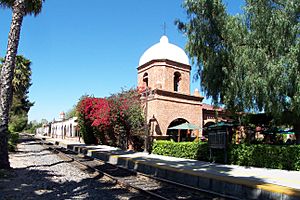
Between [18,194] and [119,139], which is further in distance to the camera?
[119,139]

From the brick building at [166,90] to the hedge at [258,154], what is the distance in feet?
16.8

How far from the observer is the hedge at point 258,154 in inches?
484

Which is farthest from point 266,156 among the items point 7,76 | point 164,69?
point 164,69

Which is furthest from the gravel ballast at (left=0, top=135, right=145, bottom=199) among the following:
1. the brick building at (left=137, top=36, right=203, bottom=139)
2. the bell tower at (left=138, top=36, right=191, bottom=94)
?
the bell tower at (left=138, top=36, right=191, bottom=94)

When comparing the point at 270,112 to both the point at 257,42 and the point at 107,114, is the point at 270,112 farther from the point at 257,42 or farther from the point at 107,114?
the point at 107,114

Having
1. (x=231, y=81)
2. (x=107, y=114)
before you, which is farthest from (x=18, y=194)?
(x=107, y=114)

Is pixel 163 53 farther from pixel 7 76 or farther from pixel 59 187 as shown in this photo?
pixel 59 187

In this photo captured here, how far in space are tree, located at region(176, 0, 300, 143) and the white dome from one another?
9289 mm

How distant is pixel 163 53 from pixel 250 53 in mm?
12655

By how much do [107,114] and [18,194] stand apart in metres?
16.4

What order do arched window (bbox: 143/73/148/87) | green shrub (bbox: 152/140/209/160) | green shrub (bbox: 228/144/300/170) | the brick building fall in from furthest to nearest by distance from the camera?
arched window (bbox: 143/73/148/87)
the brick building
green shrub (bbox: 152/140/209/160)
green shrub (bbox: 228/144/300/170)

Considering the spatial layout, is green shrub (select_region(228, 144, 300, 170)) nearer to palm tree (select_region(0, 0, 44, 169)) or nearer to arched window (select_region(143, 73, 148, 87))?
palm tree (select_region(0, 0, 44, 169))

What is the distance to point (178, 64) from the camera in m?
25.3

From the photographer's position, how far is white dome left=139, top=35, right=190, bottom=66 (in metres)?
24.8
